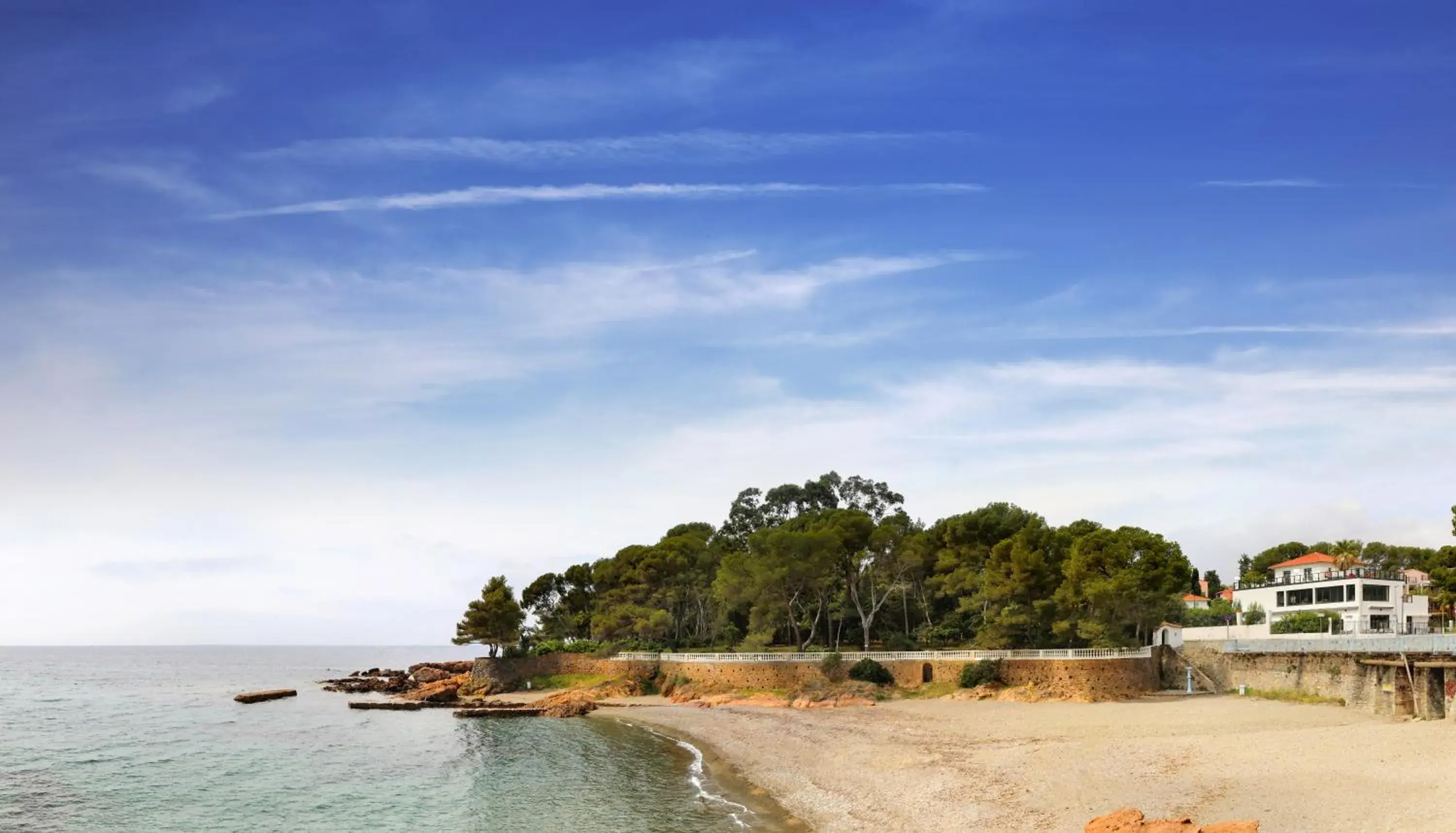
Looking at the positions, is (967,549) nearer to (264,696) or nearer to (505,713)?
(505,713)

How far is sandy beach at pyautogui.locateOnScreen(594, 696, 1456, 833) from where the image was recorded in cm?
2527

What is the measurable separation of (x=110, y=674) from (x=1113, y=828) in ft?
533

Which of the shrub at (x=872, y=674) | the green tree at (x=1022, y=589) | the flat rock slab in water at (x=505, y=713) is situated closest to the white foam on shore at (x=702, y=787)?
the shrub at (x=872, y=674)

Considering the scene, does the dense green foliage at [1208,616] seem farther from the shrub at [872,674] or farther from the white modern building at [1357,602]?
the shrub at [872,674]

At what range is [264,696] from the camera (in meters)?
86.9

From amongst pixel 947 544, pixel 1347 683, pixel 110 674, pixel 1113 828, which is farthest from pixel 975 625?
pixel 110 674

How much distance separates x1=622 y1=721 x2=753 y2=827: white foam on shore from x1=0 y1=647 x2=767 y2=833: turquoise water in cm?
11

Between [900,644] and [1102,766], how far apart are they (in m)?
36.2

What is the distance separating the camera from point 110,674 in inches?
5787

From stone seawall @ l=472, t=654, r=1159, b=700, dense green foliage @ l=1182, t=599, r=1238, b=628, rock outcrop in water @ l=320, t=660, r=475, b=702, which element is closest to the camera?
stone seawall @ l=472, t=654, r=1159, b=700

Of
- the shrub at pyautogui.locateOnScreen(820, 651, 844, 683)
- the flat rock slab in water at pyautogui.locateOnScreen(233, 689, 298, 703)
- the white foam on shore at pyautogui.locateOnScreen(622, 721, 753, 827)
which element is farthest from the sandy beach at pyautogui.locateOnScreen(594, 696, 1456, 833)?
the flat rock slab in water at pyautogui.locateOnScreen(233, 689, 298, 703)

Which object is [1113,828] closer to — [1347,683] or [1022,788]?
[1022,788]

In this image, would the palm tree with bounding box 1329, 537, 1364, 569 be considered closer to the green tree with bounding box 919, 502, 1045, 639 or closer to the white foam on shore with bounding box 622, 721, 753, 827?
the green tree with bounding box 919, 502, 1045, 639

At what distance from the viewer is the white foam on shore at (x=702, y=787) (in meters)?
32.8
